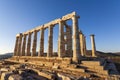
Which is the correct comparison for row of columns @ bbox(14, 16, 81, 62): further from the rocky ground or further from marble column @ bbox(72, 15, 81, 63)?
the rocky ground

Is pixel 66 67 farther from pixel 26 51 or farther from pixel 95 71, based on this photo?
pixel 26 51

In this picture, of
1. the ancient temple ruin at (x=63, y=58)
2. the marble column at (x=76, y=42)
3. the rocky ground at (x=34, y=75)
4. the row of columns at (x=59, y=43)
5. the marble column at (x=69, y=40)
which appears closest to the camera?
the rocky ground at (x=34, y=75)

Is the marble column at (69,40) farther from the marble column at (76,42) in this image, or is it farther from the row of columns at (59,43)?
the marble column at (76,42)

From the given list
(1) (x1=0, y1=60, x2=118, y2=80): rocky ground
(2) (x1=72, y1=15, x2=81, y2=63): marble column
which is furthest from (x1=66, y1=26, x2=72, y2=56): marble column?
(1) (x1=0, y1=60, x2=118, y2=80): rocky ground

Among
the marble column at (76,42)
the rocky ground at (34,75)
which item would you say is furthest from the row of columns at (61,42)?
the rocky ground at (34,75)

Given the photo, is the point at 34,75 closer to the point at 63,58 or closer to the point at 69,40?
the point at 63,58

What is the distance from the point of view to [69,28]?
985 inches

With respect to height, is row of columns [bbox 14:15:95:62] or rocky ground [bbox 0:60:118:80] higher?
row of columns [bbox 14:15:95:62]

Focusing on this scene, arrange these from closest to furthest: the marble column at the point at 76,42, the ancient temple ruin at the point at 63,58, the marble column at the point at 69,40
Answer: the ancient temple ruin at the point at 63,58
the marble column at the point at 76,42
the marble column at the point at 69,40

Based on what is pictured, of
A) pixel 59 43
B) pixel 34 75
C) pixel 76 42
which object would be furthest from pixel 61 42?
pixel 34 75

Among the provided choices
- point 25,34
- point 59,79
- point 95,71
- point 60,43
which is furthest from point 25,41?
point 59,79

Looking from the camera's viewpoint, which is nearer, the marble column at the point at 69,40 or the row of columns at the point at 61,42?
the row of columns at the point at 61,42

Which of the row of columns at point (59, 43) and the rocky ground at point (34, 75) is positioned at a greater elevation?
the row of columns at point (59, 43)

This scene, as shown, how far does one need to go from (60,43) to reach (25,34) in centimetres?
1505
